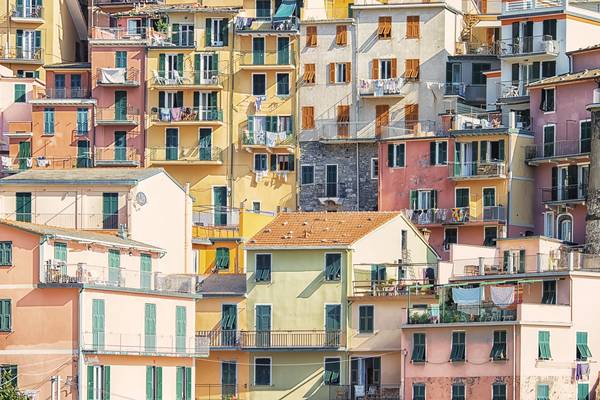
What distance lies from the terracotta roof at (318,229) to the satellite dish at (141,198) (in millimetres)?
5326

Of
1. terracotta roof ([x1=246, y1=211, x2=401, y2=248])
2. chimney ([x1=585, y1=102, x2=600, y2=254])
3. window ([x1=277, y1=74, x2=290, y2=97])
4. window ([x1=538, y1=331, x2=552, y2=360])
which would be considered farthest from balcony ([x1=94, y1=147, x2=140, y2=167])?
window ([x1=538, y1=331, x2=552, y2=360])

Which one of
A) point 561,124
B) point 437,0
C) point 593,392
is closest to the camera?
point 593,392

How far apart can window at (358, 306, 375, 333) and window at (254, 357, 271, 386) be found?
188 inches

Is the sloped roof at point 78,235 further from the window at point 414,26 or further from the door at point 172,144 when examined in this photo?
the window at point 414,26

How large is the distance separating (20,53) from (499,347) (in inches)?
1922

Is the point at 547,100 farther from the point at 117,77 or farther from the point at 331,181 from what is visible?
the point at 117,77

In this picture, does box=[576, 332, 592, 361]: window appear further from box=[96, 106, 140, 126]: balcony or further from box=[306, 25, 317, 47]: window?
box=[96, 106, 140, 126]: balcony

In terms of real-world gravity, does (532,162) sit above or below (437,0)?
below

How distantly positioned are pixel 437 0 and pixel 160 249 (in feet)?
97.0

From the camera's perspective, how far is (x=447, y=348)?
10250 centimetres

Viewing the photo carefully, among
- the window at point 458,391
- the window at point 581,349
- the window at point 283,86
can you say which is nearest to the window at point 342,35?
the window at point 283,86

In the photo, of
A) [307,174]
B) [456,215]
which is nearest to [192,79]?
[307,174]

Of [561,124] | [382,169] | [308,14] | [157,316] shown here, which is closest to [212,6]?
[308,14]

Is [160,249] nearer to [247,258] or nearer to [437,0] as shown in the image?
[247,258]
